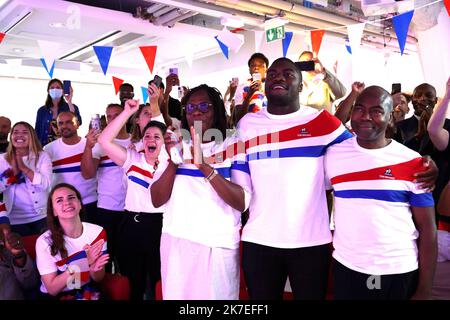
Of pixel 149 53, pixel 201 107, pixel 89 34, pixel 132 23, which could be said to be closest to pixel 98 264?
pixel 201 107

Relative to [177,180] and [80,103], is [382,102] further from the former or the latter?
[80,103]

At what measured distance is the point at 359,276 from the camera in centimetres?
157

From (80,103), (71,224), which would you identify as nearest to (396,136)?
(71,224)

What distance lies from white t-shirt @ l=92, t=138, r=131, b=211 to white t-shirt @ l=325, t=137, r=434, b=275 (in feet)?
6.04

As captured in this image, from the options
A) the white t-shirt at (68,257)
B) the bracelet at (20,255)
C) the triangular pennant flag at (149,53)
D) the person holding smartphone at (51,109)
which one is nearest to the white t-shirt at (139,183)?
the white t-shirt at (68,257)

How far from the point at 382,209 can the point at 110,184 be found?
2023 mm

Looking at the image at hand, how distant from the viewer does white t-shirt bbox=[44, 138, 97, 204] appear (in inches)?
120

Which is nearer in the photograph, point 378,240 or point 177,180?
point 378,240

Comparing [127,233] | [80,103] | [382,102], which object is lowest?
[127,233]

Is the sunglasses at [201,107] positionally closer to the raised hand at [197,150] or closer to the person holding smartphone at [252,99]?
the raised hand at [197,150]

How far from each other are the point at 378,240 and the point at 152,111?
171 centimetres

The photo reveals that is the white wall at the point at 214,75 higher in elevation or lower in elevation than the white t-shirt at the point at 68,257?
higher

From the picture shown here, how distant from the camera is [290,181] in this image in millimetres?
A: 1670

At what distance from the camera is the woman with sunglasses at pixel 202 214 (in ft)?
5.51
